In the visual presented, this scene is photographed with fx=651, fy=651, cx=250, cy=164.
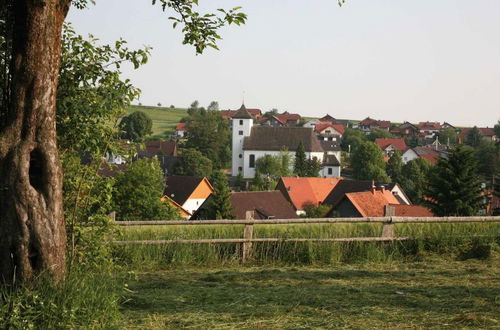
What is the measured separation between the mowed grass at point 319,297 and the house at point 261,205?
121ft

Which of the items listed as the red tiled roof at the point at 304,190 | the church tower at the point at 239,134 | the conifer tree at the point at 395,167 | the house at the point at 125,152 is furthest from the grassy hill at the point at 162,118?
the house at the point at 125,152

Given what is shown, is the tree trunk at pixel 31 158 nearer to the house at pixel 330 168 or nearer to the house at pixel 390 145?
the house at pixel 330 168

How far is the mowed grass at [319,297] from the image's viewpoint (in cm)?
616

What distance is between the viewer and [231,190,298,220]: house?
47.3 meters

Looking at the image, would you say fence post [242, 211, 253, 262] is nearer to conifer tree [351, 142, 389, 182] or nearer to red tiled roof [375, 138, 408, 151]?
conifer tree [351, 142, 389, 182]

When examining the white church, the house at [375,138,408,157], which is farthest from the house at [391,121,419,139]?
the white church

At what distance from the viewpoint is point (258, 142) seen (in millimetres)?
112312

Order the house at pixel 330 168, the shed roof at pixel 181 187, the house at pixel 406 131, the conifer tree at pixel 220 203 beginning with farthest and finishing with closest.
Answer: the house at pixel 406 131
the house at pixel 330 168
the shed roof at pixel 181 187
the conifer tree at pixel 220 203

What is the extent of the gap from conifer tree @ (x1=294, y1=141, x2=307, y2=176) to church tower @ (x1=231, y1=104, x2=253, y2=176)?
11.2 meters

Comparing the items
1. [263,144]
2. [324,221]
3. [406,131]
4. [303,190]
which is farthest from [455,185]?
[406,131]

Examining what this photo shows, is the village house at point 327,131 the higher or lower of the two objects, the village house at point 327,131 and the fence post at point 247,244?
the higher

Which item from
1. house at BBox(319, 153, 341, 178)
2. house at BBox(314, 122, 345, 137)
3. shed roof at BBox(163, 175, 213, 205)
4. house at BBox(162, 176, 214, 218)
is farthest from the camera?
house at BBox(314, 122, 345, 137)

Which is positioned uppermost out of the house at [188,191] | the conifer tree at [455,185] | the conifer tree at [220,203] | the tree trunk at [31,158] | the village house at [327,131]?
the village house at [327,131]

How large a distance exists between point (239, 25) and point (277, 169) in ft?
308
